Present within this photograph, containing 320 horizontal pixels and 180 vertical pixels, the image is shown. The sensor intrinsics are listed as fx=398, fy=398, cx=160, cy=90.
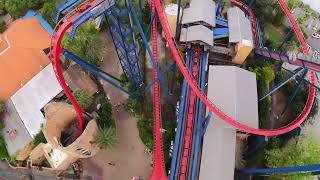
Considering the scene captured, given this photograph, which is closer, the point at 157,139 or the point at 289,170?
the point at 289,170

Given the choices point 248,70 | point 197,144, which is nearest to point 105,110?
point 197,144

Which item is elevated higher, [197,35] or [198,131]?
[197,35]

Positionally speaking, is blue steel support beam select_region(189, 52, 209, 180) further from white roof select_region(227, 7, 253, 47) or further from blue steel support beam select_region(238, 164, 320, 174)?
blue steel support beam select_region(238, 164, 320, 174)

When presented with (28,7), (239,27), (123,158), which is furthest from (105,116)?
(28,7)

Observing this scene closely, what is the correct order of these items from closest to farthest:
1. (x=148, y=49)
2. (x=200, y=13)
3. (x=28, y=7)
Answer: (x=148, y=49)
(x=200, y=13)
(x=28, y=7)

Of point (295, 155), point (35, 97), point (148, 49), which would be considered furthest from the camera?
point (35, 97)

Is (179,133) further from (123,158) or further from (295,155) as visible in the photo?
(295,155)

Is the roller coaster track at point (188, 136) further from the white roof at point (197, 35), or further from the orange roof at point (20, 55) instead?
the orange roof at point (20, 55)

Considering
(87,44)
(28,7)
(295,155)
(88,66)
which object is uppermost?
(28,7)
